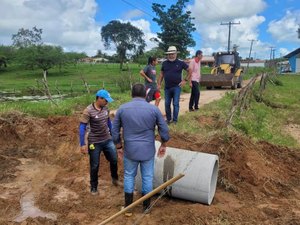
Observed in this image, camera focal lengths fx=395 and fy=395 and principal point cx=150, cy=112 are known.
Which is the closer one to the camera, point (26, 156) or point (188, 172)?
point (188, 172)

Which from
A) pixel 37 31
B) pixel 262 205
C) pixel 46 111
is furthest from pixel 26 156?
pixel 37 31

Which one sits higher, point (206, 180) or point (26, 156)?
point (206, 180)

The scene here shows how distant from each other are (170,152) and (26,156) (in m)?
4.13

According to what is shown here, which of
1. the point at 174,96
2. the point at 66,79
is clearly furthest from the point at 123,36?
the point at 174,96

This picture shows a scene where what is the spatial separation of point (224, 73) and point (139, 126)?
19335 mm

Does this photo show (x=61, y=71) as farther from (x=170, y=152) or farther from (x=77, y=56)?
(x=170, y=152)

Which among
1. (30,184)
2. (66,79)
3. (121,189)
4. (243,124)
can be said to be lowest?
(66,79)

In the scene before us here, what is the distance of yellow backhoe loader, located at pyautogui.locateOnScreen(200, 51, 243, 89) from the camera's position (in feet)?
73.5

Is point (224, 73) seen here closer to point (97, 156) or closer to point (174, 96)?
point (174, 96)

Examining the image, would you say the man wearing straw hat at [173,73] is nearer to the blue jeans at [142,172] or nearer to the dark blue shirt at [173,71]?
the dark blue shirt at [173,71]

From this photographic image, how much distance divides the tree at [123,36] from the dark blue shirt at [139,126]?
86292 millimetres

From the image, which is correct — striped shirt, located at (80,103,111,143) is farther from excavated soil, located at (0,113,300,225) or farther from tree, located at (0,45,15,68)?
tree, located at (0,45,15,68)

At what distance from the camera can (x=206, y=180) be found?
550cm

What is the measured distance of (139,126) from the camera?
5.06m
